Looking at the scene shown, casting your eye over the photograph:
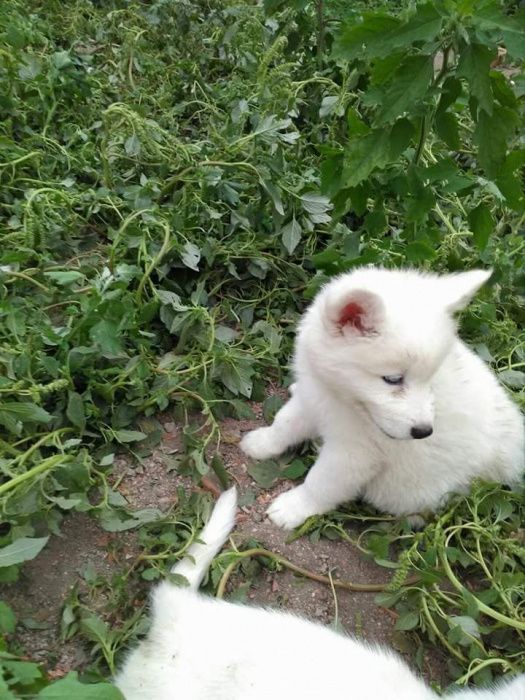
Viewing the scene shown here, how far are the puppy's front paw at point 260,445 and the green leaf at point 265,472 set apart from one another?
35 mm

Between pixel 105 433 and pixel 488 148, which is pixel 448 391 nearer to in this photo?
pixel 488 148

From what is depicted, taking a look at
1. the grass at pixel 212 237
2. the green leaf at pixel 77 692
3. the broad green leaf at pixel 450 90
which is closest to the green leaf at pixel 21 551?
the grass at pixel 212 237

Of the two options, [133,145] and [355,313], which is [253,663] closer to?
[355,313]

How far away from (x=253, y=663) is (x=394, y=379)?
3.23ft

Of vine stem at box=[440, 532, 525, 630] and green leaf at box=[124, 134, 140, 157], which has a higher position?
green leaf at box=[124, 134, 140, 157]

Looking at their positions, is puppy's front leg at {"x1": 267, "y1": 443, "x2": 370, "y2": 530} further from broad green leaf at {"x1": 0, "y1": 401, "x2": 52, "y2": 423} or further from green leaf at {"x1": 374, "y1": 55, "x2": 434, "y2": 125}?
green leaf at {"x1": 374, "y1": 55, "x2": 434, "y2": 125}

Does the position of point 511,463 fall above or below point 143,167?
below

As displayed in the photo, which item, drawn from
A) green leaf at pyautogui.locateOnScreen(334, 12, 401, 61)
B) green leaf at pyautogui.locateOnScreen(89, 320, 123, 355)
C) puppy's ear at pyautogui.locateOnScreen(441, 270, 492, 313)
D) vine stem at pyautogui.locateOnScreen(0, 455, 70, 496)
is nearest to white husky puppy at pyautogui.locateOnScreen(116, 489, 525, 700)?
vine stem at pyautogui.locateOnScreen(0, 455, 70, 496)

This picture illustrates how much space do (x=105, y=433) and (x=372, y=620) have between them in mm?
1261

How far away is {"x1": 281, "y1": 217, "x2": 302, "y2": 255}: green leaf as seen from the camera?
3.12 m

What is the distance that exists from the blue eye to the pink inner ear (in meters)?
0.18

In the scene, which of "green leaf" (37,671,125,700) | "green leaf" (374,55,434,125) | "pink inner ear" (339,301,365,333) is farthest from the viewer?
"pink inner ear" (339,301,365,333)

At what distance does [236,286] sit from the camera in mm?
3256

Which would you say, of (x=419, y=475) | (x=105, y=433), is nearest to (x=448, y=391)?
(x=419, y=475)
